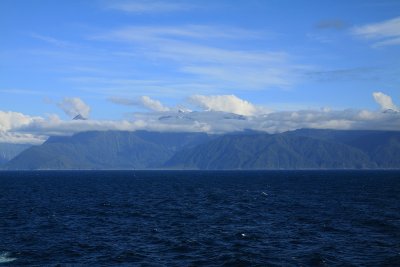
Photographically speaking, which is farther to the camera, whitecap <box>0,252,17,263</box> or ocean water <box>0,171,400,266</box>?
ocean water <box>0,171,400,266</box>

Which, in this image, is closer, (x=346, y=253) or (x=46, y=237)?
(x=346, y=253)

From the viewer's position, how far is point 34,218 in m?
108

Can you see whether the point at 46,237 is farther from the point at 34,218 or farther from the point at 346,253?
the point at 346,253

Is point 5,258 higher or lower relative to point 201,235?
lower

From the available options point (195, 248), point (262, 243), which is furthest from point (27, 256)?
point (262, 243)

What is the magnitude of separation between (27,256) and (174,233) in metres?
26.7

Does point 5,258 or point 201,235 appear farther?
point 201,235

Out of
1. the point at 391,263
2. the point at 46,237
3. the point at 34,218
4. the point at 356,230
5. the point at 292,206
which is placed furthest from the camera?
the point at 292,206

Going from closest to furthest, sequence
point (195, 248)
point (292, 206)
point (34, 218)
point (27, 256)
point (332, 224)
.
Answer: point (27, 256)
point (195, 248)
point (332, 224)
point (34, 218)
point (292, 206)

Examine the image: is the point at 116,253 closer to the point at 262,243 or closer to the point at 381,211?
the point at 262,243

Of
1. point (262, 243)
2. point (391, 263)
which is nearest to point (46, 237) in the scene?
point (262, 243)

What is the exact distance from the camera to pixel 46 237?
83125mm

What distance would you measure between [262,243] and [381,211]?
53.2 meters

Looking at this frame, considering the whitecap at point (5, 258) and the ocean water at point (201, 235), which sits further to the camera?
the ocean water at point (201, 235)
